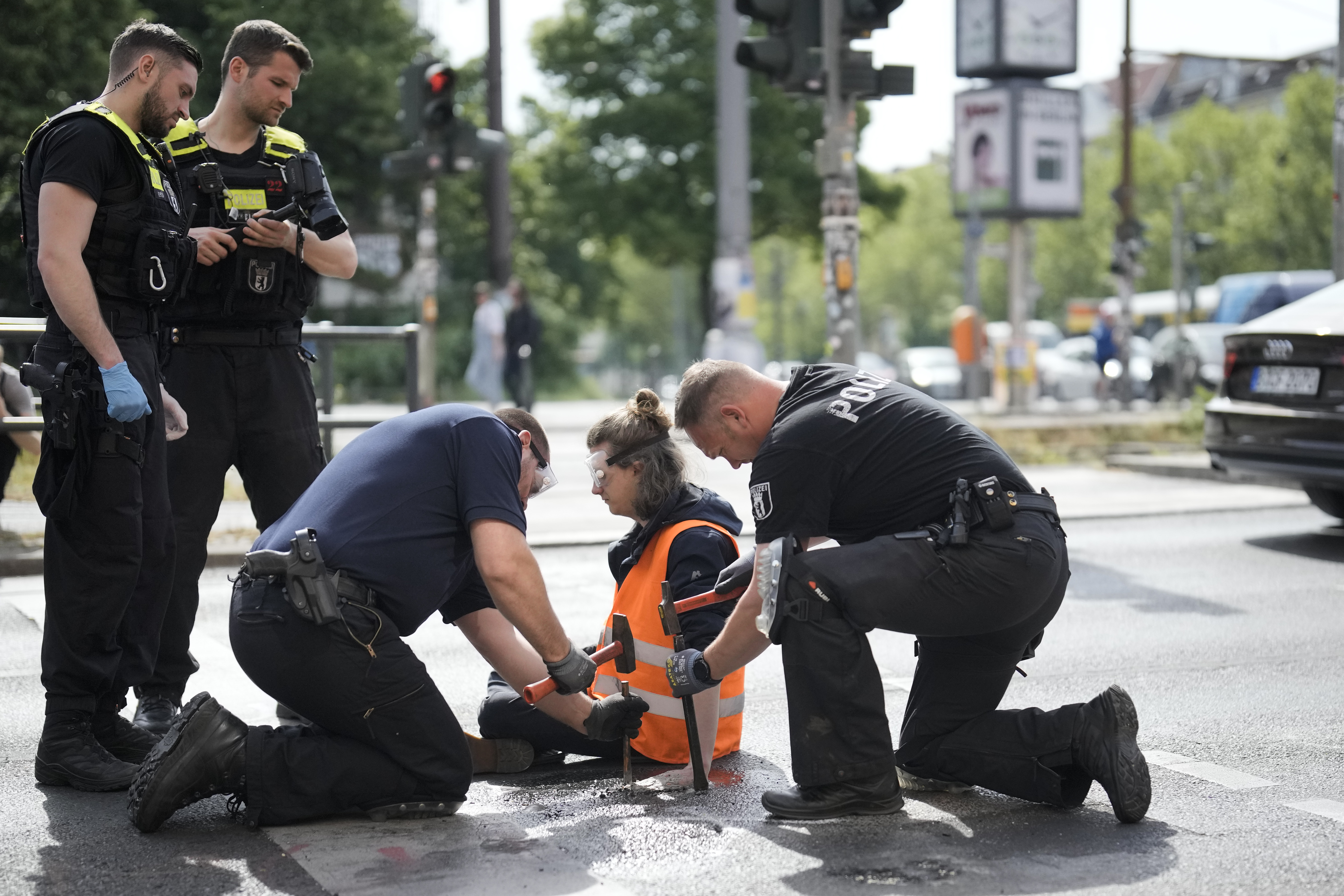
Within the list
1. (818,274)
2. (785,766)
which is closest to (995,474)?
(785,766)

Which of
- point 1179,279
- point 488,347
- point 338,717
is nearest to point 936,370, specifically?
point 1179,279

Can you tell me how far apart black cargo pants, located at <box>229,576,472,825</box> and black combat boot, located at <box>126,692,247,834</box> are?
0.05 meters

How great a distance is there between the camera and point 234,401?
194 inches

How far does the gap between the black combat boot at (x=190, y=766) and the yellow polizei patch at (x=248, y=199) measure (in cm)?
169

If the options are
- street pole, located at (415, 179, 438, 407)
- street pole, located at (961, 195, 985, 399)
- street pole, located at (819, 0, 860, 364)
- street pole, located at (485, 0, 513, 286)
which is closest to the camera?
street pole, located at (819, 0, 860, 364)

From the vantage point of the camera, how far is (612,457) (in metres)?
4.55

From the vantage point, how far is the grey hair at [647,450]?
4523 mm

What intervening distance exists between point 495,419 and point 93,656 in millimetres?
1322

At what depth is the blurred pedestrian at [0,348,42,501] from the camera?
27.2 ft

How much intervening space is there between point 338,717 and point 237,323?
151 centimetres

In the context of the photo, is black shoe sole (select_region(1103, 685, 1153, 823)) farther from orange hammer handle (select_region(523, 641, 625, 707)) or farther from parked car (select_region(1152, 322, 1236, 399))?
parked car (select_region(1152, 322, 1236, 399))

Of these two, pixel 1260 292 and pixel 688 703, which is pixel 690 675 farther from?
pixel 1260 292

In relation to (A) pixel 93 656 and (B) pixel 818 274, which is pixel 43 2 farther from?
(B) pixel 818 274

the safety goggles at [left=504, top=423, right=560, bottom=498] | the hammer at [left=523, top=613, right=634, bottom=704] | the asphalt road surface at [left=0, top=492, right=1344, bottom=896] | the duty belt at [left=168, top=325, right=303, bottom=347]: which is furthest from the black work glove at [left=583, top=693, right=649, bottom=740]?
the duty belt at [left=168, top=325, right=303, bottom=347]
